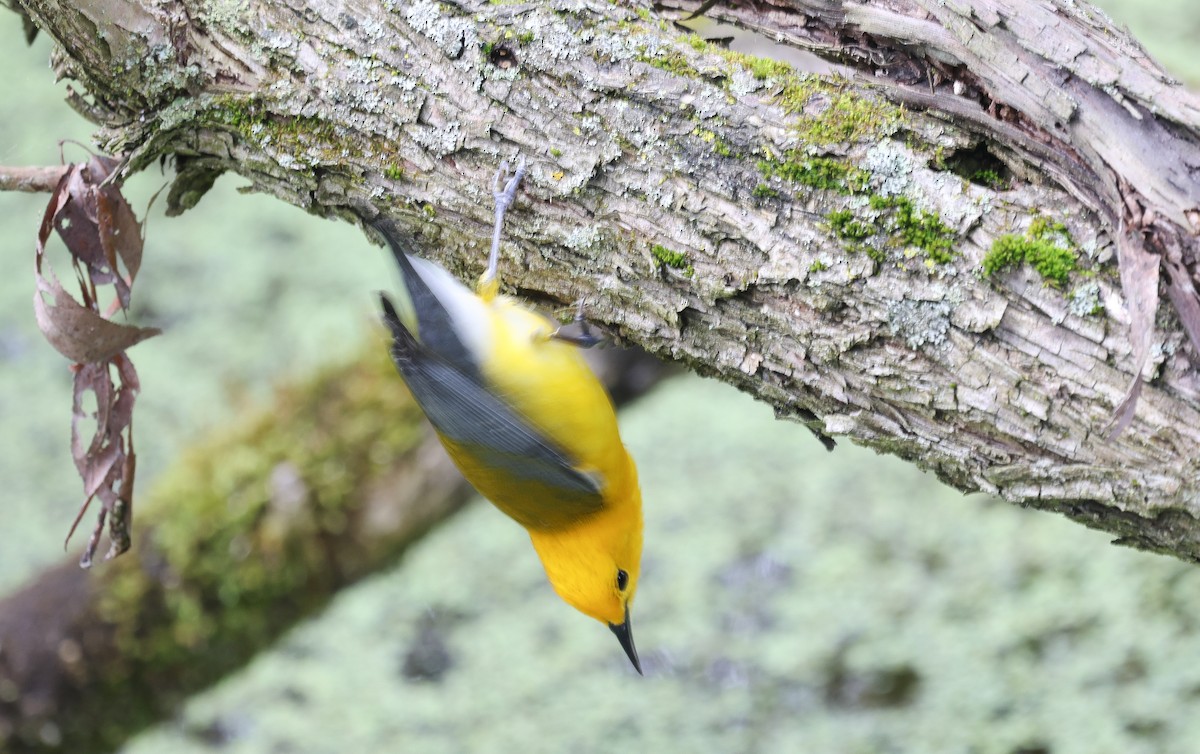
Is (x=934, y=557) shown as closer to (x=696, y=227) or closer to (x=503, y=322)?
(x=503, y=322)

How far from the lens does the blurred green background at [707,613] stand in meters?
3.57

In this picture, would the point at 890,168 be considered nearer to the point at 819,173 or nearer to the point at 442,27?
the point at 819,173

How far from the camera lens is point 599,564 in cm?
241

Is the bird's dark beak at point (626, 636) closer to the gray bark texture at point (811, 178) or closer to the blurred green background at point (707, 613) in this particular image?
the gray bark texture at point (811, 178)

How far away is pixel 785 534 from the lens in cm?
429

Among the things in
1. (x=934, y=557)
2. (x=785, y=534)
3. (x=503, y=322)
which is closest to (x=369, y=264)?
(x=785, y=534)

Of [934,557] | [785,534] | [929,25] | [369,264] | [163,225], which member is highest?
[929,25]

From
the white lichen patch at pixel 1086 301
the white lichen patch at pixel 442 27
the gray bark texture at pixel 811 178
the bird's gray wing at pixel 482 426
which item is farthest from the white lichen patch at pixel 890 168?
the bird's gray wing at pixel 482 426

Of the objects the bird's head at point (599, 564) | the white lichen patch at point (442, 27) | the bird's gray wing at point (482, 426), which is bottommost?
the bird's head at point (599, 564)

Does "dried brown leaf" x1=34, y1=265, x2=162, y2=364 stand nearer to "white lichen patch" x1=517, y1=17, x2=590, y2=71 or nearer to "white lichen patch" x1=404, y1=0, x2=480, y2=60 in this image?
"white lichen patch" x1=404, y1=0, x2=480, y2=60

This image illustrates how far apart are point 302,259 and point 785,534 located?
2.84 m

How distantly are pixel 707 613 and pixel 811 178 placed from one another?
2.87 metres

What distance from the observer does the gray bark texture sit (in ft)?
4.75

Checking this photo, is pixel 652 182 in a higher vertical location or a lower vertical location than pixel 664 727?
higher
